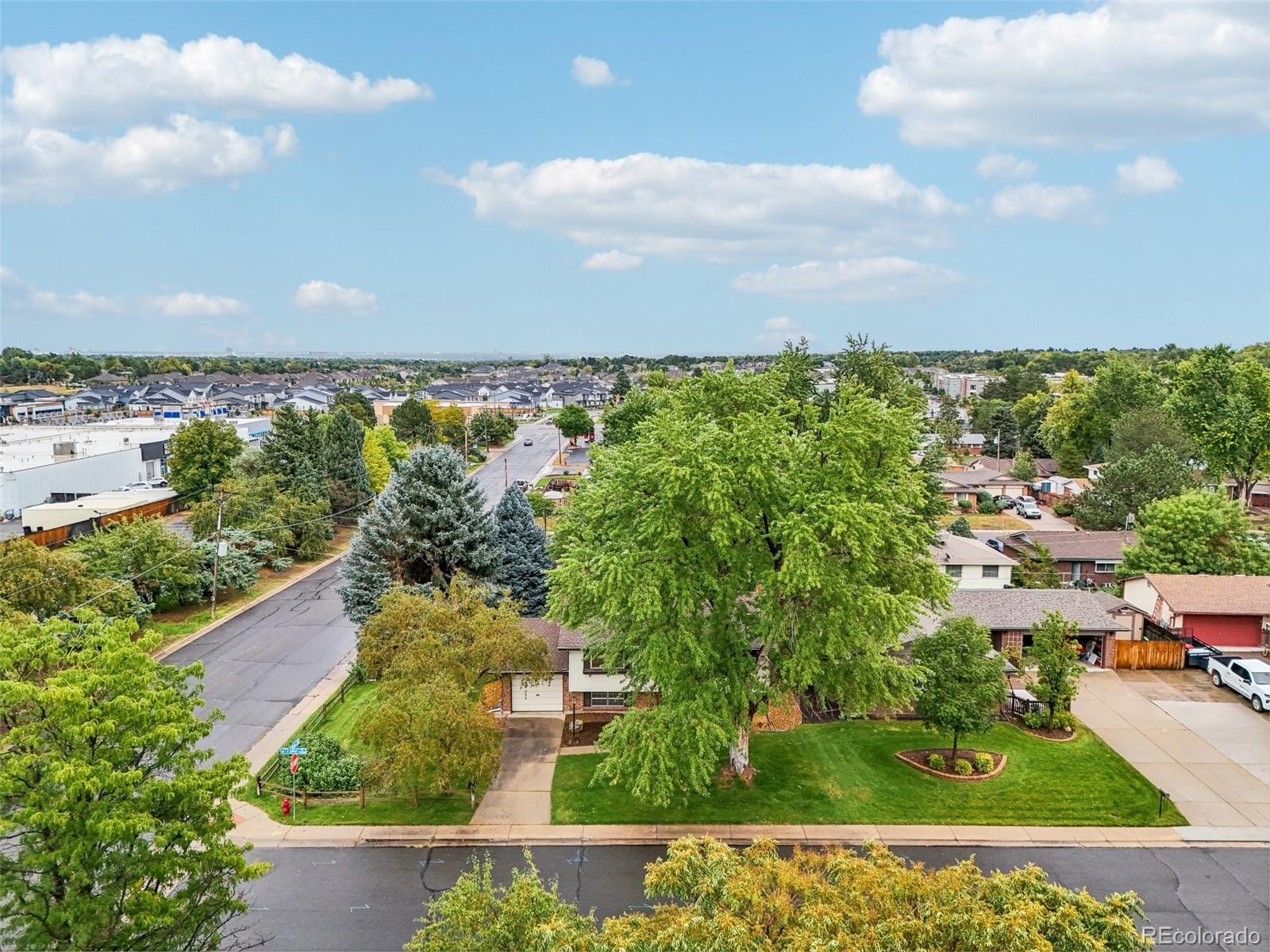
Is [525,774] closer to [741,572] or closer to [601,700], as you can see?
[601,700]

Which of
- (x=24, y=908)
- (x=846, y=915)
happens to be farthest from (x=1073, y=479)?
(x=24, y=908)

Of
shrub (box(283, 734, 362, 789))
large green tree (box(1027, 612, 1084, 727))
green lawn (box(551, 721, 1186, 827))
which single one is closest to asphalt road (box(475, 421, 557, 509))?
shrub (box(283, 734, 362, 789))

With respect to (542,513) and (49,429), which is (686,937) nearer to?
(542,513)

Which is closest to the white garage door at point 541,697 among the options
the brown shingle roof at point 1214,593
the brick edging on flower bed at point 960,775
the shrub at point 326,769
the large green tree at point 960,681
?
the shrub at point 326,769

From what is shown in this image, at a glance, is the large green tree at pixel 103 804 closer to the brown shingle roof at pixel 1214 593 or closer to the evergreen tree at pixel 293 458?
the brown shingle roof at pixel 1214 593

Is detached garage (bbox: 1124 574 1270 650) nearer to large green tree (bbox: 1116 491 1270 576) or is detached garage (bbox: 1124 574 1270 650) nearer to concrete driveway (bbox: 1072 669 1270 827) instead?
large green tree (bbox: 1116 491 1270 576)

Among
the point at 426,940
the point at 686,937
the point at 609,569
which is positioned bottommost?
the point at 426,940
